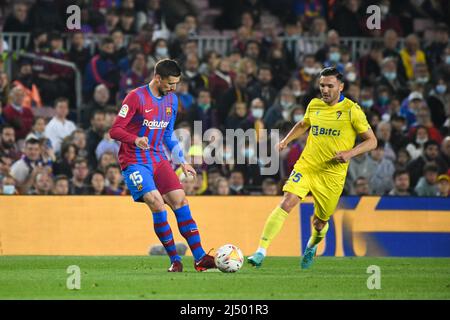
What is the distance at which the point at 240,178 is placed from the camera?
18.8 m

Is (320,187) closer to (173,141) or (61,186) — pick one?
(173,141)

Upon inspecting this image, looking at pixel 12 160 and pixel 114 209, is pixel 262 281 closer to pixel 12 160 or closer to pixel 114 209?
pixel 114 209

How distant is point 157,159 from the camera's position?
13.0 metres

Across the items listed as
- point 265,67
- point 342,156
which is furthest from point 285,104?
point 342,156

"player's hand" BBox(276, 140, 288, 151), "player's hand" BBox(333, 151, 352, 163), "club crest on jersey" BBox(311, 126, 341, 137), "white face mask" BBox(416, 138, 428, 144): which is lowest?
"player's hand" BBox(333, 151, 352, 163)

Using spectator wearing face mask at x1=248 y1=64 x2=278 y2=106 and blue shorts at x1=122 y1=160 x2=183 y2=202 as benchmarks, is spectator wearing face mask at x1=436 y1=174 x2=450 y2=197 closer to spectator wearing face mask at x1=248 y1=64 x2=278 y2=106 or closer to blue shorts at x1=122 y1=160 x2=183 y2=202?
spectator wearing face mask at x1=248 y1=64 x2=278 y2=106

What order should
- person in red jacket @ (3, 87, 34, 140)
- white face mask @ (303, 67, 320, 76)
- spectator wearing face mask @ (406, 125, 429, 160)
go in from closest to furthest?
person in red jacket @ (3, 87, 34, 140) → spectator wearing face mask @ (406, 125, 429, 160) → white face mask @ (303, 67, 320, 76)

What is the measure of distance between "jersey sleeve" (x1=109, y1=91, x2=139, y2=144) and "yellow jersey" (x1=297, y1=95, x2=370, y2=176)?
2.25 meters

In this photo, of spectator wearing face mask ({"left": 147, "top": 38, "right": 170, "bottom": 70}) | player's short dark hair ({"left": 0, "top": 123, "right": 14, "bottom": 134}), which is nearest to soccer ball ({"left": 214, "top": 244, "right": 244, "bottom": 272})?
player's short dark hair ({"left": 0, "top": 123, "right": 14, "bottom": 134})

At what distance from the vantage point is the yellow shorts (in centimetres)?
1330

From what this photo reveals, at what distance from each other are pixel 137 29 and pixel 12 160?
202 inches

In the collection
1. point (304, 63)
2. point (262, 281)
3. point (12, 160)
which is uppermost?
point (304, 63)

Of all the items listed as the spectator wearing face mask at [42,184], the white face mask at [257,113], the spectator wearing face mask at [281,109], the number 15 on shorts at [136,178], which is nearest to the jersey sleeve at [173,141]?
the number 15 on shorts at [136,178]
